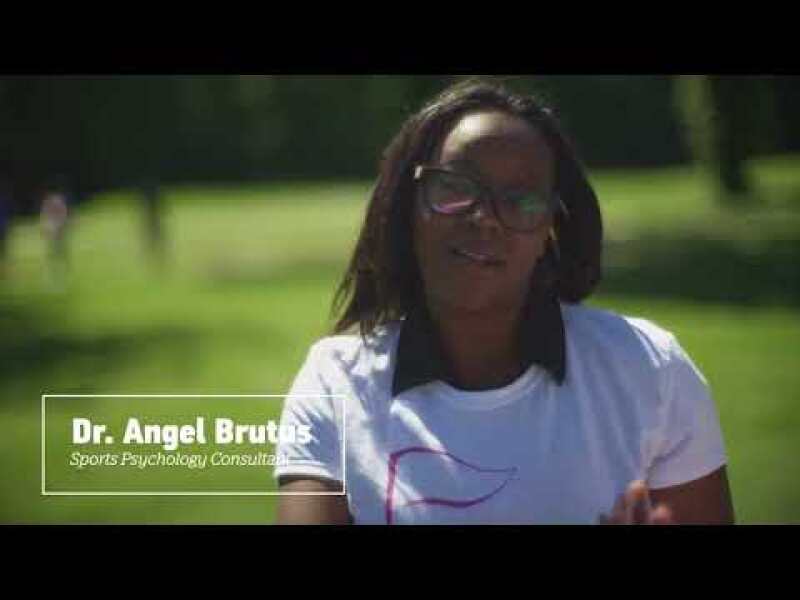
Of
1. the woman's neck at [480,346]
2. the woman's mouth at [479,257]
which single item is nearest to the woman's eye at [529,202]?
the woman's mouth at [479,257]

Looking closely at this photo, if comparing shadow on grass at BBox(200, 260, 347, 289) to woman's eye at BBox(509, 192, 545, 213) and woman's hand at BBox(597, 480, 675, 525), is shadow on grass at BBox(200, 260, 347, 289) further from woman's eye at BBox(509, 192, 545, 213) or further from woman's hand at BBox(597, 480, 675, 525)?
woman's hand at BBox(597, 480, 675, 525)

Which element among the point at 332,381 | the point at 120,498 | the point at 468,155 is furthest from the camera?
the point at 120,498

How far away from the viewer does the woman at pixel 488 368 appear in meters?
2.27

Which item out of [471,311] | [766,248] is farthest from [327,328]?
[766,248]

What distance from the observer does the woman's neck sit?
2455 millimetres

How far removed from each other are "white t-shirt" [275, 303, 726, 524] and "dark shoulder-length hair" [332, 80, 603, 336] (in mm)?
83

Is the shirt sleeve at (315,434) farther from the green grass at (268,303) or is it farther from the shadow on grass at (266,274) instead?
the shadow on grass at (266,274)

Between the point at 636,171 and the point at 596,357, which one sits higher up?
the point at 636,171

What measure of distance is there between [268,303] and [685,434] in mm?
1511

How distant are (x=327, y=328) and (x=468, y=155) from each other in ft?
2.14

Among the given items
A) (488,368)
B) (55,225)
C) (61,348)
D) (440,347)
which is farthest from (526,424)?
(55,225)
